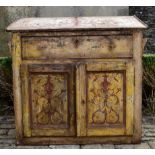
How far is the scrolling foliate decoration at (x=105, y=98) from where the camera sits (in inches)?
170

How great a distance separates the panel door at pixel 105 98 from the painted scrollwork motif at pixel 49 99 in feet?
0.59

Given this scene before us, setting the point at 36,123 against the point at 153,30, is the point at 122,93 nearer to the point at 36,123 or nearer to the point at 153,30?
the point at 36,123

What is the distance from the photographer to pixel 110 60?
4.25 metres

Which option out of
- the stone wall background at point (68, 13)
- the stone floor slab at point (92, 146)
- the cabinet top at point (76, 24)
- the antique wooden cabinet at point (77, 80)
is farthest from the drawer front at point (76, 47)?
the stone wall background at point (68, 13)

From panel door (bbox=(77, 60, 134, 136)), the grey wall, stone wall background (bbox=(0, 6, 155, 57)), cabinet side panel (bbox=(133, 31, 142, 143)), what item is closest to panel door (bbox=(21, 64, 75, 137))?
panel door (bbox=(77, 60, 134, 136))

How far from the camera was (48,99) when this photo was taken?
440 cm

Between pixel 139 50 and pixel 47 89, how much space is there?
1.06 m

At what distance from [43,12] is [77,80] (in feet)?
53.6

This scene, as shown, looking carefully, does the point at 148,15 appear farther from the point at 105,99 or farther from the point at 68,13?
the point at 68,13

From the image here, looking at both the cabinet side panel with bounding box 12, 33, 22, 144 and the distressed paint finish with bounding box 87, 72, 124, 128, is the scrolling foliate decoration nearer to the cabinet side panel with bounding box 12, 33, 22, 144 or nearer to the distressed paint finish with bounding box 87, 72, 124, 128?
the distressed paint finish with bounding box 87, 72, 124, 128

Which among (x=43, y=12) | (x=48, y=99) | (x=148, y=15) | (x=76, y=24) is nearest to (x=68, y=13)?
(x=43, y=12)

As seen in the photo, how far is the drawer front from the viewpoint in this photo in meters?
4.21

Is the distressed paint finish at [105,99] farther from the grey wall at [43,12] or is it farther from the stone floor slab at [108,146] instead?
the grey wall at [43,12]

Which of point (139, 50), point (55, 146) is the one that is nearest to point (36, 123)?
point (55, 146)
